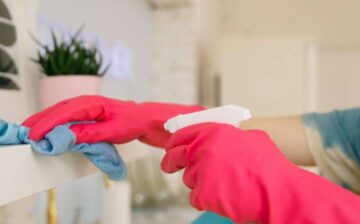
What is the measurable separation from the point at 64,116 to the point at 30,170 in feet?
0.24

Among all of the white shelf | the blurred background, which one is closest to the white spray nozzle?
the white shelf

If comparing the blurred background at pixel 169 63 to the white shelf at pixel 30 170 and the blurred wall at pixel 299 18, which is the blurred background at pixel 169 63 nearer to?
the blurred wall at pixel 299 18

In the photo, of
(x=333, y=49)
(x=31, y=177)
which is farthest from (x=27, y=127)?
(x=333, y=49)

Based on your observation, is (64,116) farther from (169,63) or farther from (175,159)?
(169,63)

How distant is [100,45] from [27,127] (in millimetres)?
652

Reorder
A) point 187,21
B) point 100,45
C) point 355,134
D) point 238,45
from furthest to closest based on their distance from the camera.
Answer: point 238,45 → point 187,21 → point 100,45 → point 355,134

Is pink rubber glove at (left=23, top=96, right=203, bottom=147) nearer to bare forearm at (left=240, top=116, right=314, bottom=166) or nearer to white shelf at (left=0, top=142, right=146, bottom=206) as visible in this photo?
white shelf at (left=0, top=142, right=146, bottom=206)

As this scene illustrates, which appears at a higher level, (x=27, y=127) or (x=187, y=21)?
Answer: (x=187, y=21)

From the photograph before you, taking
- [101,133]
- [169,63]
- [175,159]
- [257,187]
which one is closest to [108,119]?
[101,133]

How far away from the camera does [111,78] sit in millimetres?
1133

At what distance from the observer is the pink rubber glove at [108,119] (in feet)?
1.47

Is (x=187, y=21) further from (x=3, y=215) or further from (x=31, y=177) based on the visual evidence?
(x=31, y=177)

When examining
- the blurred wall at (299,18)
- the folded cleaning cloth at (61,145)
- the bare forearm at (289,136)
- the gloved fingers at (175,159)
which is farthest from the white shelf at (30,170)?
the blurred wall at (299,18)

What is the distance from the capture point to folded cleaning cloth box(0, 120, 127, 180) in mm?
408
